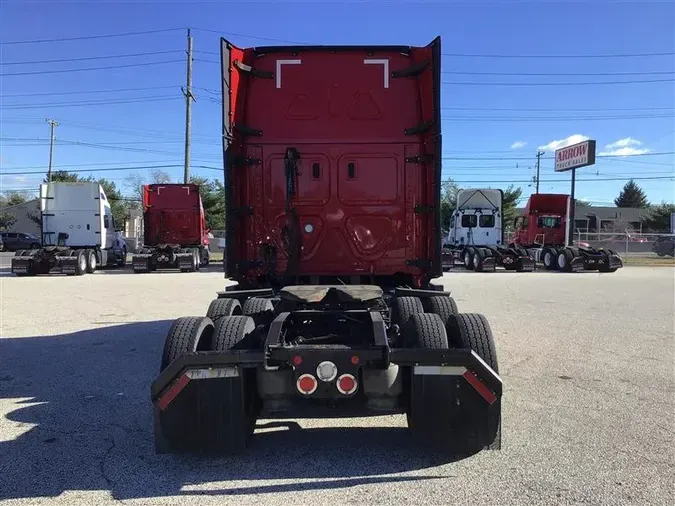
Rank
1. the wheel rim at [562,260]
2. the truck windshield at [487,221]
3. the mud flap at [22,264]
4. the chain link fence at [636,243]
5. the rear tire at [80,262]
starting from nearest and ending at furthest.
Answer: the mud flap at [22,264], the rear tire at [80,262], the wheel rim at [562,260], the truck windshield at [487,221], the chain link fence at [636,243]

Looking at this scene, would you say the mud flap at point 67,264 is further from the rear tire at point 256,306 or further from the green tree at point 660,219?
the green tree at point 660,219

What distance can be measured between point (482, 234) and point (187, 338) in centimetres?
2495

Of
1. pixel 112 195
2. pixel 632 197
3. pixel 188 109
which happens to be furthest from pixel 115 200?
pixel 632 197

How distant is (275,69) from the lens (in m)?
6.11

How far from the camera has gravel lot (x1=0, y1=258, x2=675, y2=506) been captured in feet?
11.2

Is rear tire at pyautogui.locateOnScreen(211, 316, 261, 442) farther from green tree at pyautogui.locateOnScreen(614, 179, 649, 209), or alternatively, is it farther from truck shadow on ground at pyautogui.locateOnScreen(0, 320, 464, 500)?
green tree at pyautogui.locateOnScreen(614, 179, 649, 209)

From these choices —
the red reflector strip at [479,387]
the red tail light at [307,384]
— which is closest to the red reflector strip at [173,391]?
the red tail light at [307,384]

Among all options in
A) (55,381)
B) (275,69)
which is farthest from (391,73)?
(55,381)

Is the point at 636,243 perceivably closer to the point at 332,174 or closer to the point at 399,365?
the point at 332,174

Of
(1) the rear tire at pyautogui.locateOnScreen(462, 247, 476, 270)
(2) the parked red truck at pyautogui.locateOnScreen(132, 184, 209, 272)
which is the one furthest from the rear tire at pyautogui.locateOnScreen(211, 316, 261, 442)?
(1) the rear tire at pyautogui.locateOnScreen(462, 247, 476, 270)

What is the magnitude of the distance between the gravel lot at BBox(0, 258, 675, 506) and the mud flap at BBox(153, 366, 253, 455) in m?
0.19

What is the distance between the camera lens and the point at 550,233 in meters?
29.3

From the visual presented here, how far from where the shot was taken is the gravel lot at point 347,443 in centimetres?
343

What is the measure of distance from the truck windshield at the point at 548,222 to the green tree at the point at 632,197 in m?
87.7
